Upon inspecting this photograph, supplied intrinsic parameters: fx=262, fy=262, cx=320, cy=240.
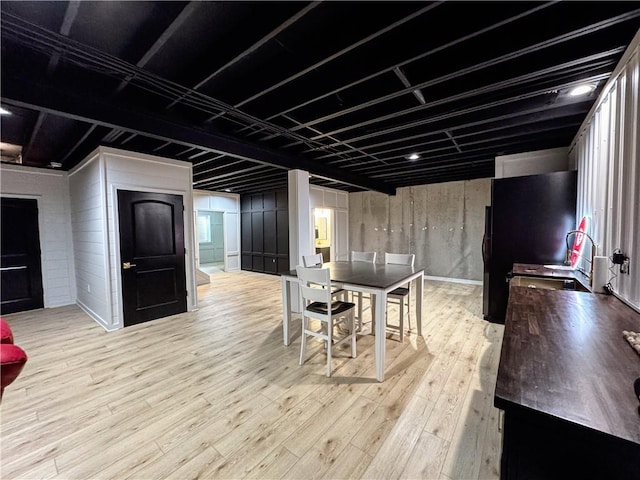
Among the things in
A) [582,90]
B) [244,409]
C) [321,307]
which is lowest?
[244,409]

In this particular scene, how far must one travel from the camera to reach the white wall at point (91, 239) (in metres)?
3.74

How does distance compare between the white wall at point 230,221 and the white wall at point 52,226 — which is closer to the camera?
the white wall at point 52,226

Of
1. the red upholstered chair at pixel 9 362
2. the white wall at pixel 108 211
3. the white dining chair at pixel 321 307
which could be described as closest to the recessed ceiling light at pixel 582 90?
the white dining chair at pixel 321 307

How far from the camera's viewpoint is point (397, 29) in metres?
1.84

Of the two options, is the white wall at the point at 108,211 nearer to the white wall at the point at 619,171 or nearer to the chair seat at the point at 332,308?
the chair seat at the point at 332,308

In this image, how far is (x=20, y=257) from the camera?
15.2 feet

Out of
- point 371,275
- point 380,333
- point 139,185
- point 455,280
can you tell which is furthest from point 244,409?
point 455,280

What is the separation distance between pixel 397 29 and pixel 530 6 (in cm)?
76

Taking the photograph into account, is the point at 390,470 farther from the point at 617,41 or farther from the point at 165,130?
the point at 165,130

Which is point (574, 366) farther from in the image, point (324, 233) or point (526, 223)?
point (324, 233)

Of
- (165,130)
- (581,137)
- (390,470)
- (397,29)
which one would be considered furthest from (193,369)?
(581,137)

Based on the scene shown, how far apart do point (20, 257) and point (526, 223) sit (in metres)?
8.18

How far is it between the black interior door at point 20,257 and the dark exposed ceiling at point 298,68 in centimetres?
167

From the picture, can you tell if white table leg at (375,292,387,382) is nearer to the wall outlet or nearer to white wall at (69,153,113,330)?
the wall outlet
